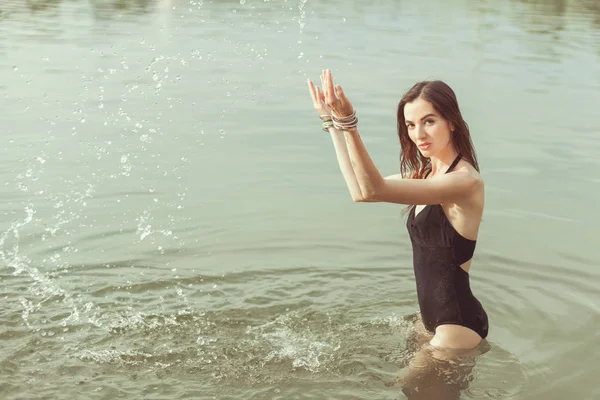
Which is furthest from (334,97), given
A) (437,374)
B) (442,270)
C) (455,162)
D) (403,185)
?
(437,374)

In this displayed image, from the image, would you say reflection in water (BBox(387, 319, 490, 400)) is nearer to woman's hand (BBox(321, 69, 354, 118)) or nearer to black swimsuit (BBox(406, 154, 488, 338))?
black swimsuit (BBox(406, 154, 488, 338))

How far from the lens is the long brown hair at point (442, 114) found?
527cm

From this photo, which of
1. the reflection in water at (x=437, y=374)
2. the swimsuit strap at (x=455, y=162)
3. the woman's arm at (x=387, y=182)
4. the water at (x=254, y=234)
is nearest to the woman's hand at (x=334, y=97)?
the woman's arm at (x=387, y=182)

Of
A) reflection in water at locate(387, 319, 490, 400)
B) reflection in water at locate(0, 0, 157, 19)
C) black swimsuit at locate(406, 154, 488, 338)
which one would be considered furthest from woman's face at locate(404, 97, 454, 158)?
reflection in water at locate(0, 0, 157, 19)

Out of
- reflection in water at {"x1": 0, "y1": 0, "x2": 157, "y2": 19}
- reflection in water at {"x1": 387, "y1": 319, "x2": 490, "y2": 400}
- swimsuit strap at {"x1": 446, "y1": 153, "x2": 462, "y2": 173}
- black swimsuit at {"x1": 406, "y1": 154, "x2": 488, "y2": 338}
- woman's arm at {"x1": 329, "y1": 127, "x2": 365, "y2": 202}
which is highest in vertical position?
woman's arm at {"x1": 329, "y1": 127, "x2": 365, "y2": 202}

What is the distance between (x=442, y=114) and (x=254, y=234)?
13.2ft

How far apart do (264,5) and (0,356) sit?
30360 mm

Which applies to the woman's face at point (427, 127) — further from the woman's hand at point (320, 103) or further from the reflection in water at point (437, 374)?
the reflection in water at point (437, 374)

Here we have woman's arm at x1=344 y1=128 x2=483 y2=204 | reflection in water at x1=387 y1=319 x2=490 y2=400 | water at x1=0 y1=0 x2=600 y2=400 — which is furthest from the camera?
water at x1=0 y1=0 x2=600 y2=400

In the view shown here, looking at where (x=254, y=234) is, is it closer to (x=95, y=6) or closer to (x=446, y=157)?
(x=446, y=157)

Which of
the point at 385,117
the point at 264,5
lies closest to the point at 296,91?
the point at 385,117

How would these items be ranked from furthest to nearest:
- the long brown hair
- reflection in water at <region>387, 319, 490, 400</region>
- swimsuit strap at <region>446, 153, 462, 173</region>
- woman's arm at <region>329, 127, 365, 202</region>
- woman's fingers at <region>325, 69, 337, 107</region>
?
reflection in water at <region>387, 319, 490, 400</region>
swimsuit strap at <region>446, 153, 462, 173</region>
the long brown hair
woman's arm at <region>329, 127, 365, 202</region>
woman's fingers at <region>325, 69, 337, 107</region>

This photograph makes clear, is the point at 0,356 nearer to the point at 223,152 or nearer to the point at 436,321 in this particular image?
the point at 436,321

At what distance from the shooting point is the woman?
192 inches
